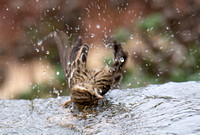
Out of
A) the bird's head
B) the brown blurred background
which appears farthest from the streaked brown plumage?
the brown blurred background

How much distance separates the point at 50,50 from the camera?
4816mm

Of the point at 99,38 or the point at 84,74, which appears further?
the point at 99,38

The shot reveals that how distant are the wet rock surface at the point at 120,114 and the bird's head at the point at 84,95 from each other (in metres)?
0.07

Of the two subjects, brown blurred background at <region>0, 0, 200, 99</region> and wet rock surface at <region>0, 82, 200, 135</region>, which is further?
brown blurred background at <region>0, 0, 200, 99</region>

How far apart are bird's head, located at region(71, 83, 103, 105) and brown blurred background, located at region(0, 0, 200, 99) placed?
1774 mm

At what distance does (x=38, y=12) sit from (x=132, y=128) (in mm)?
3937

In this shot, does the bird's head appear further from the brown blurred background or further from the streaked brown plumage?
the brown blurred background

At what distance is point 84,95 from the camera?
88.1 inches

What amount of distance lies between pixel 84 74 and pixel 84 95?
1.16 feet

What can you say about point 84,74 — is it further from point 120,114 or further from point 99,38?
point 99,38

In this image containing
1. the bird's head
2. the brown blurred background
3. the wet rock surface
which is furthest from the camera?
the brown blurred background

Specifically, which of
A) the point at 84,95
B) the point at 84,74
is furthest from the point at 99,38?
the point at 84,95

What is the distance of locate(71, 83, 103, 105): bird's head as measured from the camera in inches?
88.0

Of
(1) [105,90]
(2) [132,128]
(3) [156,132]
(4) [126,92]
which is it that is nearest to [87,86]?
(1) [105,90]
